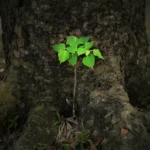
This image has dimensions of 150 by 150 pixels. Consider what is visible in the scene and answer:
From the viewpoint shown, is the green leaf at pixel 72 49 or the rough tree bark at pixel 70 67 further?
the rough tree bark at pixel 70 67

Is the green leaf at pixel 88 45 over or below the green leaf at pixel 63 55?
over

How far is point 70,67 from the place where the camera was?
120 inches

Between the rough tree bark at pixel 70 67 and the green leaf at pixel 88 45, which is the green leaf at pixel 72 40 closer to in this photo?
the green leaf at pixel 88 45

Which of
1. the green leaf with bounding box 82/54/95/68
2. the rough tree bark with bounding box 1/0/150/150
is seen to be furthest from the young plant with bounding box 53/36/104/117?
the rough tree bark with bounding box 1/0/150/150

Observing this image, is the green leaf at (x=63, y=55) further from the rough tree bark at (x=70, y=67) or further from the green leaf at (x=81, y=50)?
the rough tree bark at (x=70, y=67)

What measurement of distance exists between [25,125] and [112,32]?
1241mm

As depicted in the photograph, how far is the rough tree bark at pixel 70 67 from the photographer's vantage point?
2.83m

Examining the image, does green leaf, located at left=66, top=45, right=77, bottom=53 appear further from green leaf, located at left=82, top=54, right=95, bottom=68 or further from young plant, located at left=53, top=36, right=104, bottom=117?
green leaf, located at left=82, top=54, right=95, bottom=68

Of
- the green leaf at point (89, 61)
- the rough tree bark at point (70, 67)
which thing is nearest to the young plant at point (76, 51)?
the green leaf at point (89, 61)

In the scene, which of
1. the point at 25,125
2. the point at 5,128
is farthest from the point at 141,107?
the point at 5,128

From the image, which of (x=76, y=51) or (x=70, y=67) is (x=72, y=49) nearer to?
(x=76, y=51)

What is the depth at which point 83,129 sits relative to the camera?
9.36 ft

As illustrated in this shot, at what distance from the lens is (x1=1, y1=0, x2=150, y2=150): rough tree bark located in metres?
2.83

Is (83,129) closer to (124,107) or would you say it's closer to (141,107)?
(124,107)
